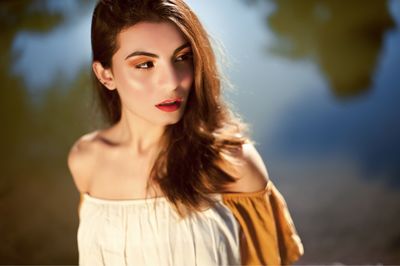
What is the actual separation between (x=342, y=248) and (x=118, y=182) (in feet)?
3.16

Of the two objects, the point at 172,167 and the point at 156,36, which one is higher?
the point at 156,36

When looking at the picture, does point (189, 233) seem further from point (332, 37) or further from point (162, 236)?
point (332, 37)

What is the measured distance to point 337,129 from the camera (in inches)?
78.5

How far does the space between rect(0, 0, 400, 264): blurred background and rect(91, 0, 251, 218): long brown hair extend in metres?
0.56

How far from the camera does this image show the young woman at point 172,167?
124 cm

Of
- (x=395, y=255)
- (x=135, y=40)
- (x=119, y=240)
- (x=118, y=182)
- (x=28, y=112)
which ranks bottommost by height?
(x=395, y=255)

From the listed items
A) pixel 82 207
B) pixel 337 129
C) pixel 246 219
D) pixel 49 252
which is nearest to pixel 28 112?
pixel 49 252

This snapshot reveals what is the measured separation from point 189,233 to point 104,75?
0.45 metres

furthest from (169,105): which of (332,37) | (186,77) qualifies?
(332,37)

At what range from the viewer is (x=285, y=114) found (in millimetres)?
2049

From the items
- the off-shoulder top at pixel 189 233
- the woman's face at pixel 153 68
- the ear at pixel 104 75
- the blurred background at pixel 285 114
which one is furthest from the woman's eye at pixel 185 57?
the blurred background at pixel 285 114

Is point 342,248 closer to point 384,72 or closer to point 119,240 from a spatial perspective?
point 384,72

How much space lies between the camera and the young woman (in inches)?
48.8

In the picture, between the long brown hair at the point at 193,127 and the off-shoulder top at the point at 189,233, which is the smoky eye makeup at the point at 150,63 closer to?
the long brown hair at the point at 193,127
